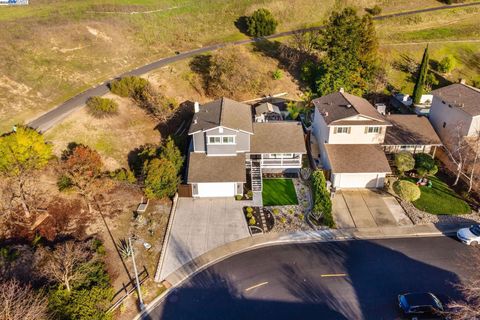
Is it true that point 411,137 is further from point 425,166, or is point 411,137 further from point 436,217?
point 436,217

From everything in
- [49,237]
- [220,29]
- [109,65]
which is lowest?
[49,237]

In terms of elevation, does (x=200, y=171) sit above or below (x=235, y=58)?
below

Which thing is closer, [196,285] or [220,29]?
[196,285]

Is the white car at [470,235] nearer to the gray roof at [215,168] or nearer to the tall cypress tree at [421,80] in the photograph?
the gray roof at [215,168]

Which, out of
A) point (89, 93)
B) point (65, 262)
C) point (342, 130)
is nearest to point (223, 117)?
point (342, 130)

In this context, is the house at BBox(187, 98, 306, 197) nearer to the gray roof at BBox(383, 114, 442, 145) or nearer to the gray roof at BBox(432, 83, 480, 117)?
the gray roof at BBox(383, 114, 442, 145)

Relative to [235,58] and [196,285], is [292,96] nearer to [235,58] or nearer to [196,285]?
[235,58]

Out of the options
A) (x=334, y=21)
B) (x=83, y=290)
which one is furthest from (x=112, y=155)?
(x=334, y=21)
